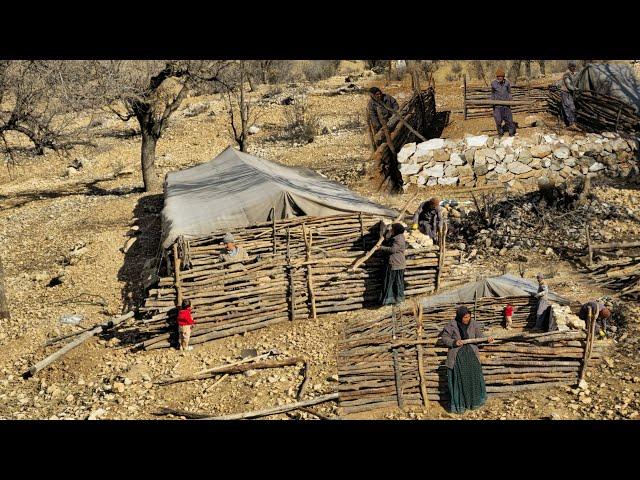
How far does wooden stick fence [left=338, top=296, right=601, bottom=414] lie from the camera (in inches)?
246

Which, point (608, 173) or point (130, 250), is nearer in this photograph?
point (130, 250)

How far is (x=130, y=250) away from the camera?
10664mm

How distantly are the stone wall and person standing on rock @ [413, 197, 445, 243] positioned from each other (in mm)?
A: 2840

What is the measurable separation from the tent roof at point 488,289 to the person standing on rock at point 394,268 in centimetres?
35

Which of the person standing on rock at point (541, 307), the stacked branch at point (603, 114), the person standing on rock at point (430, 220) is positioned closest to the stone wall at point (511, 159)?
the stacked branch at point (603, 114)

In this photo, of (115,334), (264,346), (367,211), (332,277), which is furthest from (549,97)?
(115,334)

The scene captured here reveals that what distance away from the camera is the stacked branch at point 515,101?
13773mm

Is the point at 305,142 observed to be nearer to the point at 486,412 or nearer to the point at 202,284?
the point at 202,284

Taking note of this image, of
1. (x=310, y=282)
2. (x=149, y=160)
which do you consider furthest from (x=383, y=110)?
(x=310, y=282)

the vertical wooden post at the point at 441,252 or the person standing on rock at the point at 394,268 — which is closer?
the person standing on rock at the point at 394,268

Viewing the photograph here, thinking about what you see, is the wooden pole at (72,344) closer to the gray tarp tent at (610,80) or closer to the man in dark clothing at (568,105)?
the man in dark clothing at (568,105)

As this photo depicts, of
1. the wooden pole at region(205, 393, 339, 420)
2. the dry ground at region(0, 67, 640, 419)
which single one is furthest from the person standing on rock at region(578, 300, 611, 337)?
the wooden pole at region(205, 393, 339, 420)

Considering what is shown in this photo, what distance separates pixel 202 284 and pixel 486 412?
337 centimetres

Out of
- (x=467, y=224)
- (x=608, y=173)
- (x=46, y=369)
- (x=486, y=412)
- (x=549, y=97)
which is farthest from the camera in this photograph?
(x=549, y=97)
